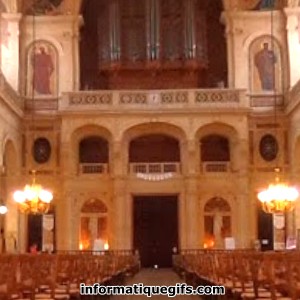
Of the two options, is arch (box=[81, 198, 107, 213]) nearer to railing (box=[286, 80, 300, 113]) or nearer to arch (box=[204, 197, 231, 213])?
arch (box=[204, 197, 231, 213])

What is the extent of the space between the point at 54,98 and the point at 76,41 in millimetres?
2713

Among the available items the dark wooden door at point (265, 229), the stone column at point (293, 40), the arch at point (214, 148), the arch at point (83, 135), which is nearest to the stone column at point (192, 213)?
the dark wooden door at point (265, 229)

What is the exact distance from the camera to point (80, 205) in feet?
106

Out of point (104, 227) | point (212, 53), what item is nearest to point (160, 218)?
point (104, 227)

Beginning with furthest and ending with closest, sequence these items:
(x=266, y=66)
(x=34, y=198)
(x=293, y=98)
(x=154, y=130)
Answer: (x=266, y=66) → (x=154, y=130) → (x=293, y=98) → (x=34, y=198)

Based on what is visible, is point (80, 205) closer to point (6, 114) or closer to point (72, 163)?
point (72, 163)

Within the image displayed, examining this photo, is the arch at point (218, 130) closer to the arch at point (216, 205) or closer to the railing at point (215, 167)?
the railing at point (215, 167)

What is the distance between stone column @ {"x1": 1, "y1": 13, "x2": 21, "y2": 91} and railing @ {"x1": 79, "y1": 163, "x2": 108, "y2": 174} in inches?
169

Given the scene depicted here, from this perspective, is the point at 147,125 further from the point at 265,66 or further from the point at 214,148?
the point at 265,66

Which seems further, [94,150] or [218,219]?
[94,150]

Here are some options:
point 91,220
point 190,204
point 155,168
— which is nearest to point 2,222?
point 91,220

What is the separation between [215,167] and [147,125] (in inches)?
133

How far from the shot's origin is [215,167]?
33.0 metres

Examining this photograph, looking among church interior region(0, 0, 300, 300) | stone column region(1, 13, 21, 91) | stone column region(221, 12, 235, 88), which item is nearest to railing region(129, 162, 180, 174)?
church interior region(0, 0, 300, 300)
